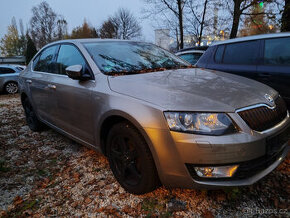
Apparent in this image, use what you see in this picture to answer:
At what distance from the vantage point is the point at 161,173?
179 centimetres

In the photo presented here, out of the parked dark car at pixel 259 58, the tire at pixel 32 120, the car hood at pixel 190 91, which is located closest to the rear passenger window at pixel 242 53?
the parked dark car at pixel 259 58

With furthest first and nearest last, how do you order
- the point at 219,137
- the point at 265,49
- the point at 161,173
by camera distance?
the point at 265,49, the point at 161,173, the point at 219,137

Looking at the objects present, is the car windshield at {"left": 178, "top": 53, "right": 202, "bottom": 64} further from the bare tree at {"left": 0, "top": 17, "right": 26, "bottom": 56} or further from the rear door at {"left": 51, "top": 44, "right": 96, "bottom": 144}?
the bare tree at {"left": 0, "top": 17, "right": 26, "bottom": 56}

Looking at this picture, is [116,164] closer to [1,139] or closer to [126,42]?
[126,42]

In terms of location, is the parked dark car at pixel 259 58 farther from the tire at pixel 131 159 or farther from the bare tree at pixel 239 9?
the bare tree at pixel 239 9

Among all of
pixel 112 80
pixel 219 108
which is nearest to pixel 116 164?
pixel 112 80

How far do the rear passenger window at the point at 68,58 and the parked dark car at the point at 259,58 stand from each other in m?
2.45

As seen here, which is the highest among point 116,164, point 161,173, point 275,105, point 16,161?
point 275,105

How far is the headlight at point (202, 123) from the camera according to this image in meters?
1.62

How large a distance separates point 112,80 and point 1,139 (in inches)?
122

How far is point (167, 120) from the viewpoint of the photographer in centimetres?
167

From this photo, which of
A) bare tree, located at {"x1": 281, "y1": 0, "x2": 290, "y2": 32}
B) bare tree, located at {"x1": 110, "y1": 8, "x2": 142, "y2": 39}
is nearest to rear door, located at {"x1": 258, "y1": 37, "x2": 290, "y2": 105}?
bare tree, located at {"x1": 281, "y1": 0, "x2": 290, "y2": 32}

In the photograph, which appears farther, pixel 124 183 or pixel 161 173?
pixel 124 183

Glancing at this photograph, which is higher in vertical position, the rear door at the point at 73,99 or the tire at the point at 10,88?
the rear door at the point at 73,99
